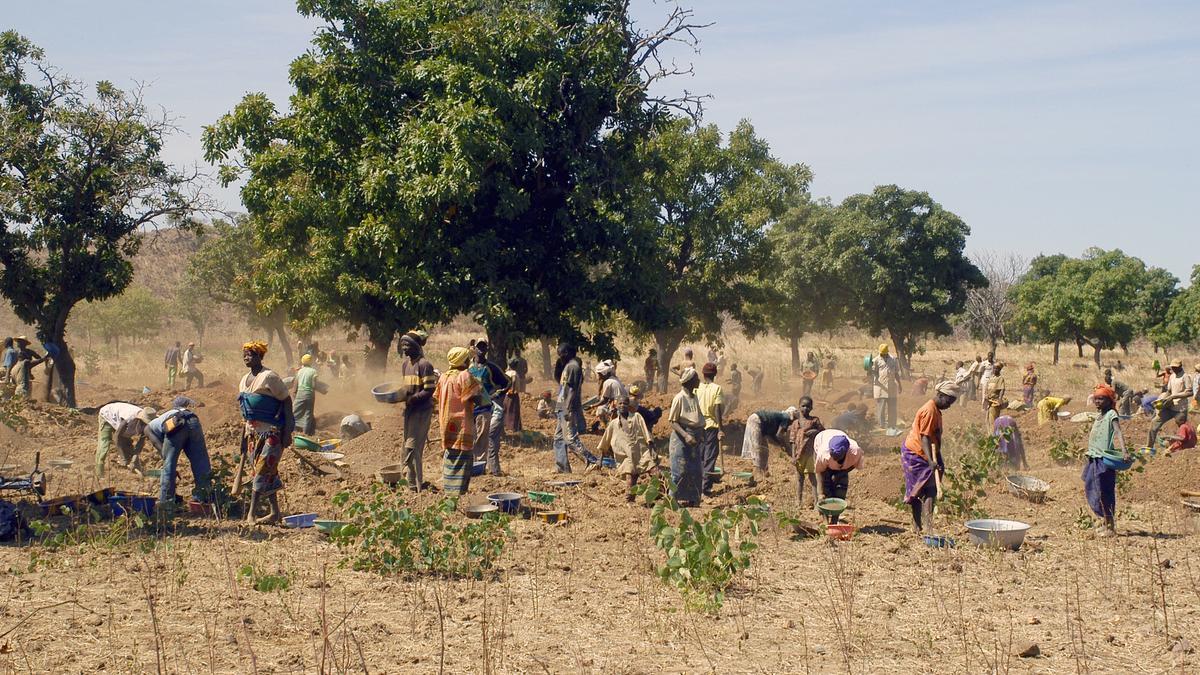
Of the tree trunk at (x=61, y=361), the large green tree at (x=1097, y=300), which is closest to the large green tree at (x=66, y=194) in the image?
the tree trunk at (x=61, y=361)

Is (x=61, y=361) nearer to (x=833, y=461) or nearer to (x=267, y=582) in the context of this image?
(x=267, y=582)

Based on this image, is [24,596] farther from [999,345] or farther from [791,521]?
[999,345]

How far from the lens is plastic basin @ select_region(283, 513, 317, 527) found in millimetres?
9453

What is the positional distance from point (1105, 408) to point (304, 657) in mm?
7390

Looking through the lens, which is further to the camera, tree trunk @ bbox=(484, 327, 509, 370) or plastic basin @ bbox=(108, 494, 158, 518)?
tree trunk @ bbox=(484, 327, 509, 370)

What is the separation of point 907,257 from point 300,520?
29751 mm

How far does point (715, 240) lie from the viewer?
84.5 feet

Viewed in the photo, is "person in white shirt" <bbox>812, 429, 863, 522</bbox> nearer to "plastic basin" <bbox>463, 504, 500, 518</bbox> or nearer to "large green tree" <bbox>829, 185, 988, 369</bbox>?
"plastic basin" <bbox>463, 504, 500, 518</bbox>

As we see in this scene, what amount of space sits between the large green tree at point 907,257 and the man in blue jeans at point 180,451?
2880 cm

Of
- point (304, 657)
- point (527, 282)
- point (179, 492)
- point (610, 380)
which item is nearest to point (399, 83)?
point (527, 282)

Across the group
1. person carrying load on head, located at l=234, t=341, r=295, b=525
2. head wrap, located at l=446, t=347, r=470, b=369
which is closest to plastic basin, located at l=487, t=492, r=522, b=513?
head wrap, located at l=446, t=347, r=470, b=369

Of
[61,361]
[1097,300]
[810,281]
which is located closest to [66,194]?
[61,361]

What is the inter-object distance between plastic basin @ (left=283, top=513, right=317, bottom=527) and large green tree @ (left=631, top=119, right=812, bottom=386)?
15144 millimetres

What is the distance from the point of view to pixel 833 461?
33.4 ft
